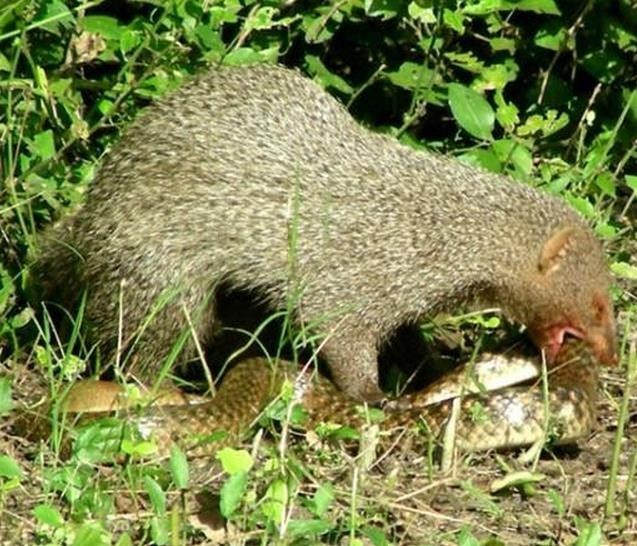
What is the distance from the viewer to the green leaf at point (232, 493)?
3338 millimetres

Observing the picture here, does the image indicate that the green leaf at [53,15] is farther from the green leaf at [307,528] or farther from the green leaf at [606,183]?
the green leaf at [307,528]

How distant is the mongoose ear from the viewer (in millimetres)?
4434

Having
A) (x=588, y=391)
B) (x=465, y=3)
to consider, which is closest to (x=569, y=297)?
(x=588, y=391)

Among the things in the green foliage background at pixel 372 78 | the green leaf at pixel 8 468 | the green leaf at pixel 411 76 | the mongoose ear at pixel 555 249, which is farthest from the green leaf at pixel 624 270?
the green leaf at pixel 8 468

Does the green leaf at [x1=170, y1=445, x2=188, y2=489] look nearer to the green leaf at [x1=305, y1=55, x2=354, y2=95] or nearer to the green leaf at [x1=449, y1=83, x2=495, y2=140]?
the green leaf at [x1=449, y1=83, x2=495, y2=140]

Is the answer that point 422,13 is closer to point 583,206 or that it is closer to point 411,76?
point 411,76

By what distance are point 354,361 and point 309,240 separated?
12.6 inches

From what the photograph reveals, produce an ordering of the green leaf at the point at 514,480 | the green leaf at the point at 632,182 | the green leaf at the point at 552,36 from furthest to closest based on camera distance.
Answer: the green leaf at the point at 552,36, the green leaf at the point at 632,182, the green leaf at the point at 514,480

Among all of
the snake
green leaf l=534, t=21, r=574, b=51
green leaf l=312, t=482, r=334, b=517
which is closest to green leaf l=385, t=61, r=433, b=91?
green leaf l=534, t=21, r=574, b=51

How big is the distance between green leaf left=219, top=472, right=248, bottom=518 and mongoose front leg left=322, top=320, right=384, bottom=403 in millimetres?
1053

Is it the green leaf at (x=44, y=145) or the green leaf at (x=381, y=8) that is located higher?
the green leaf at (x=381, y=8)

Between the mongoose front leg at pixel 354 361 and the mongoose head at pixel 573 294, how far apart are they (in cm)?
44

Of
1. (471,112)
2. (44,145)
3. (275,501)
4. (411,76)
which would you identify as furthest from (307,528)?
(411,76)

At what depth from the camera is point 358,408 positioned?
13.5 ft
